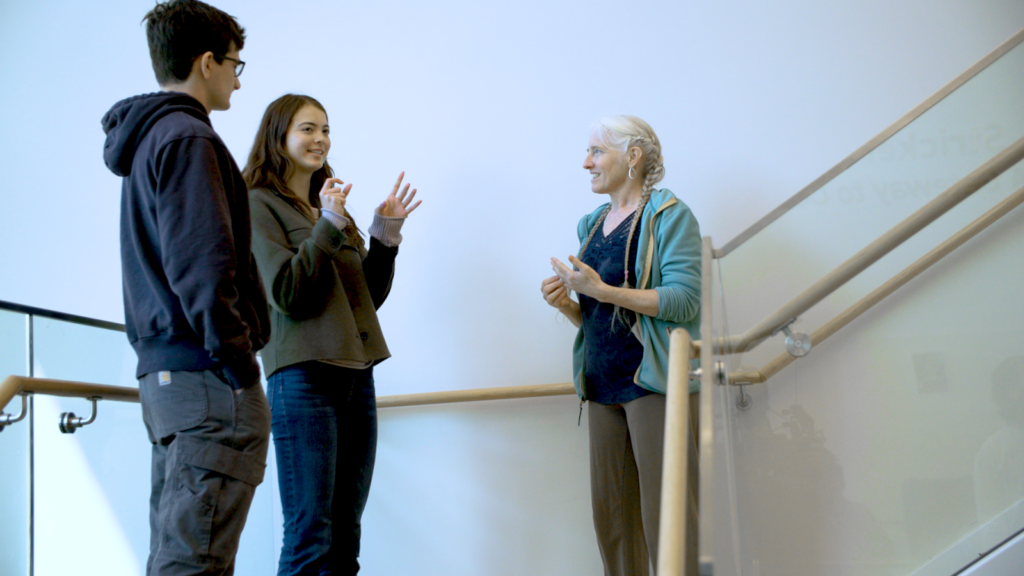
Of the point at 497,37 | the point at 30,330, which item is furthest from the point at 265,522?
the point at 497,37

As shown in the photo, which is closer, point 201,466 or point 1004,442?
point 201,466

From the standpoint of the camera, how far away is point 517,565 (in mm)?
2463

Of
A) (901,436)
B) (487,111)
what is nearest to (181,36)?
(487,111)

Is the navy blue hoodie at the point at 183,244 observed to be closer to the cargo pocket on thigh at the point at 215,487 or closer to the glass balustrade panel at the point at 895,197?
the cargo pocket on thigh at the point at 215,487

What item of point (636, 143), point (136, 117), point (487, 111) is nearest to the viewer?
point (136, 117)

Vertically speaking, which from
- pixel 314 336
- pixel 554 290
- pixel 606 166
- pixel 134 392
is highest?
pixel 606 166

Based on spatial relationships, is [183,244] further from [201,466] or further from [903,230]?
[903,230]

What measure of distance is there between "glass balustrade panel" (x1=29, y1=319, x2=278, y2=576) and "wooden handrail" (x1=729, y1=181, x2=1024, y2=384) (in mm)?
1530

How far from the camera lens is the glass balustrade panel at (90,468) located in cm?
172

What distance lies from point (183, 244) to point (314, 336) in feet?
1.93

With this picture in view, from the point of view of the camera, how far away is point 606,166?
6.97 feet

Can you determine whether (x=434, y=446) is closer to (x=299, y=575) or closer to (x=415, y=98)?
(x=299, y=575)

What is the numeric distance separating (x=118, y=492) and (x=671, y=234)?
1.52m

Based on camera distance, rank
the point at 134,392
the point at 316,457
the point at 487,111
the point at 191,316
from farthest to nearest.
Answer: the point at 487,111, the point at 134,392, the point at 316,457, the point at 191,316
